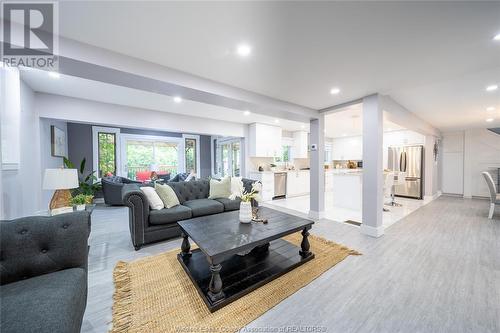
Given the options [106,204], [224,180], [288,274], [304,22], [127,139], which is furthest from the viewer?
[127,139]

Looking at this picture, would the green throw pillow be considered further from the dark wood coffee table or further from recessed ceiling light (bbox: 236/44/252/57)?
recessed ceiling light (bbox: 236/44/252/57)

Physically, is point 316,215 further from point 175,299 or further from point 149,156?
point 149,156

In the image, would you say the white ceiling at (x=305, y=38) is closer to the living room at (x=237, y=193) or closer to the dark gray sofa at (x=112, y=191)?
the living room at (x=237, y=193)

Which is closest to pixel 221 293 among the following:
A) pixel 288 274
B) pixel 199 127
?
pixel 288 274

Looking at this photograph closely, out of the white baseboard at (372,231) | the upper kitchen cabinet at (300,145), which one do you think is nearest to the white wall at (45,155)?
the white baseboard at (372,231)

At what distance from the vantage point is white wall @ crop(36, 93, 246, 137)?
11.7 ft

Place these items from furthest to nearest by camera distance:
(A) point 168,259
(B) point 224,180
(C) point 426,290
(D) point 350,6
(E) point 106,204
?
(E) point 106,204 → (B) point 224,180 → (A) point 168,259 → (C) point 426,290 → (D) point 350,6

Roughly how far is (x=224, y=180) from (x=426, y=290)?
3.31 metres

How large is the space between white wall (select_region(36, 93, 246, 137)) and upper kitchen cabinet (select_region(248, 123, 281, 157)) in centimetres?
89

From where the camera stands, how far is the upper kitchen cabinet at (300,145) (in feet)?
23.9

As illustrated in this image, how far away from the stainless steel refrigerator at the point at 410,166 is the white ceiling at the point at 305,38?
393 cm

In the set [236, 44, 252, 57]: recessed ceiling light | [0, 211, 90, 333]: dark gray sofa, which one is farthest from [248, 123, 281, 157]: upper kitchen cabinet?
[0, 211, 90, 333]: dark gray sofa

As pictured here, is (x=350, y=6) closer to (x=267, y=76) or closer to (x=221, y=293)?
(x=267, y=76)

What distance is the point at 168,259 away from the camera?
2363 mm
